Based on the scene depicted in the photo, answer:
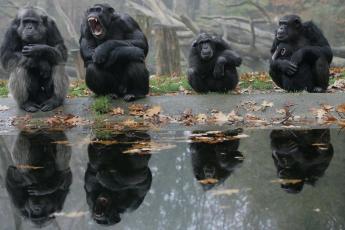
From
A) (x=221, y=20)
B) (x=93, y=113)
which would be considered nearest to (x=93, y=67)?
(x=93, y=113)

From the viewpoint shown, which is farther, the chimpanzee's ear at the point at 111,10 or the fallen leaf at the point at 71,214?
the chimpanzee's ear at the point at 111,10

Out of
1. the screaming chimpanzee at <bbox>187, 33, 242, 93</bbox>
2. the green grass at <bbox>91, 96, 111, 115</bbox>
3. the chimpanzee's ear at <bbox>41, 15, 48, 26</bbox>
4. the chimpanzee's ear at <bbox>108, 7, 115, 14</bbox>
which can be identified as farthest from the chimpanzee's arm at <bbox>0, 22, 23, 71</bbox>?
the screaming chimpanzee at <bbox>187, 33, 242, 93</bbox>

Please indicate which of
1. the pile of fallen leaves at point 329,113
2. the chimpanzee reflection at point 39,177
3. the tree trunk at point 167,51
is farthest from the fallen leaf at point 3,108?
the tree trunk at point 167,51

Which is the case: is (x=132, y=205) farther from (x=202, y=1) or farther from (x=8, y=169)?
(x=202, y=1)

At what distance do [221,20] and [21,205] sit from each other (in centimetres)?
2418

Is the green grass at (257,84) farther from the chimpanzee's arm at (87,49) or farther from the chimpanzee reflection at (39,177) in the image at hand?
the chimpanzee reflection at (39,177)

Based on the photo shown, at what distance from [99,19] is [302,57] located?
3.37 metres

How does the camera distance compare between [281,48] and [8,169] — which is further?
[281,48]

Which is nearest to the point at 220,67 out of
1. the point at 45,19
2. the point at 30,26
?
the point at 45,19

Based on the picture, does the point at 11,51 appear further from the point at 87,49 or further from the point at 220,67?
the point at 220,67

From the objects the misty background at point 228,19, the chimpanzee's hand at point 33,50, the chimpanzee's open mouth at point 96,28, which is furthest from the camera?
the misty background at point 228,19

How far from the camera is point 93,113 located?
884 centimetres

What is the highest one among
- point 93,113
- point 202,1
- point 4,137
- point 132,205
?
point 132,205

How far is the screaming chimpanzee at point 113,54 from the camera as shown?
8984 millimetres
